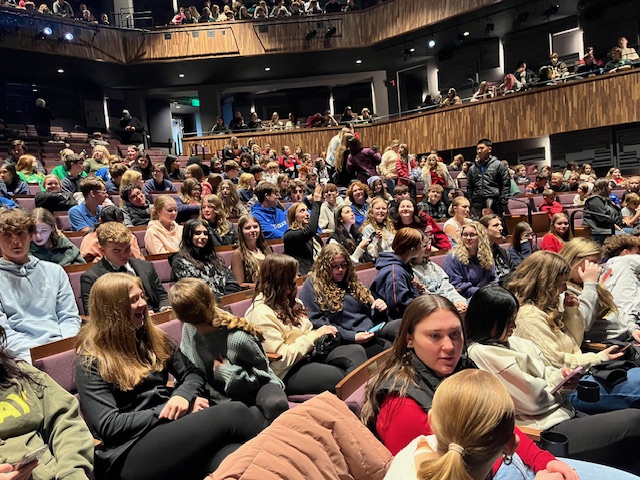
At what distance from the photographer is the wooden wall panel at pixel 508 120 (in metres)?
8.25

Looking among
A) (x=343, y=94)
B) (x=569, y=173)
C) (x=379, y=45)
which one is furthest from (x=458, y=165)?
(x=343, y=94)

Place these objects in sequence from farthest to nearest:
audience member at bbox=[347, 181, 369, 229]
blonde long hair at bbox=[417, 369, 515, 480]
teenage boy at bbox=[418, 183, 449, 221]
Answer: teenage boy at bbox=[418, 183, 449, 221] → audience member at bbox=[347, 181, 369, 229] → blonde long hair at bbox=[417, 369, 515, 480]

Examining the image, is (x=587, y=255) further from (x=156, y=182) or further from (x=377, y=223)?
(x=156, y=182)

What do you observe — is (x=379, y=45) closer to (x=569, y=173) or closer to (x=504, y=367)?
(x=569, y=173)

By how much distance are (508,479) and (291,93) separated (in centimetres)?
1553

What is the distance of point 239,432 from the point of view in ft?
5.31

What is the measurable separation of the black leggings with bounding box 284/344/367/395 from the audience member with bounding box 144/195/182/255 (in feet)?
5.28

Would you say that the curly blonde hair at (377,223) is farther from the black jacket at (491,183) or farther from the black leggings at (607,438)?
the black leggings at (607,438)

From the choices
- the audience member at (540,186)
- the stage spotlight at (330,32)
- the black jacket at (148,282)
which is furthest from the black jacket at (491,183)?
the stage spotlight at (330,32)

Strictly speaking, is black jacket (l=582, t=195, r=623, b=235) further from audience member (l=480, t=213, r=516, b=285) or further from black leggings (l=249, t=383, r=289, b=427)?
black leggings (l=249, t=383, r=289, b=427)

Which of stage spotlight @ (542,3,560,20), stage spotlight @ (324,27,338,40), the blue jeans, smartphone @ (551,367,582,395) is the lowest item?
the blue jeans

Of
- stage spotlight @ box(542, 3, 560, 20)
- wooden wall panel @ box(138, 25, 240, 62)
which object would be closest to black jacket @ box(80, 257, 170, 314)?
stage spotlight @ box(542, 3, 560, 20)

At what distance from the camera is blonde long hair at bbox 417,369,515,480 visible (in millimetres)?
897

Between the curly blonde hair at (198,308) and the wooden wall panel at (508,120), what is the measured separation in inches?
328
